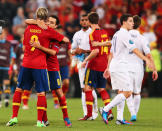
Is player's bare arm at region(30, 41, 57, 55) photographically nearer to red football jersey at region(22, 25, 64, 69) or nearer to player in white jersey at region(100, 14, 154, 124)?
red football jersey at region(22, 25, 64, 69)

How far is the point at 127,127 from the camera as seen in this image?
35.6 feet

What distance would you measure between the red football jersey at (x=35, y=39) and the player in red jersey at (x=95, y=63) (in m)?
1.80

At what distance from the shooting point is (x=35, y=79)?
10.6 metres

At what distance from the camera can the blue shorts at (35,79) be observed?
416 inches

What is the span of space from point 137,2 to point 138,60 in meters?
11.6

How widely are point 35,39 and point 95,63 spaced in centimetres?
242

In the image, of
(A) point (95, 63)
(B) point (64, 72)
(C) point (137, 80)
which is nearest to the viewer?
(A) point (95, 63)

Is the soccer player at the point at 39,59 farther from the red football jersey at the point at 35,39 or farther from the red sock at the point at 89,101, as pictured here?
the red sock at the point at 89,101

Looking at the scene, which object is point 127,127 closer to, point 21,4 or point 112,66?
point 112,66

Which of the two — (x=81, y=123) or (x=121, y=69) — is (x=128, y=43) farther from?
(x=81, y=123)

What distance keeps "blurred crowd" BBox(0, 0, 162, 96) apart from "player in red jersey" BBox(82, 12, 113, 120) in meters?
9.50

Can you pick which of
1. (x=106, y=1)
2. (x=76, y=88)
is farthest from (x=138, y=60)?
(x=106, y=1)

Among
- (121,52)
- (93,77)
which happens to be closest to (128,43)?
(121,52)

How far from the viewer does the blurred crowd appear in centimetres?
2239
